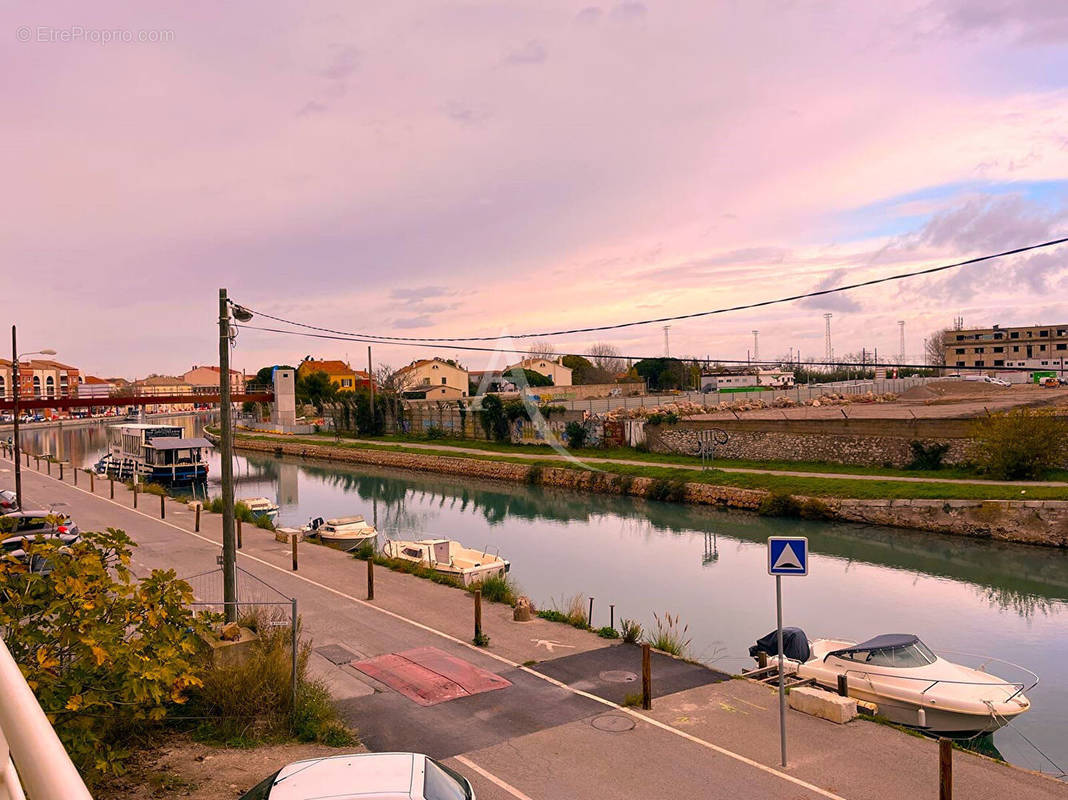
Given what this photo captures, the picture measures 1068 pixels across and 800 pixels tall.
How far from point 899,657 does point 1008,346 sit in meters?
127

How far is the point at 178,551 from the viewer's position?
2378 centimetres

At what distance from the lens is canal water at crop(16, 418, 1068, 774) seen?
18.7 meters

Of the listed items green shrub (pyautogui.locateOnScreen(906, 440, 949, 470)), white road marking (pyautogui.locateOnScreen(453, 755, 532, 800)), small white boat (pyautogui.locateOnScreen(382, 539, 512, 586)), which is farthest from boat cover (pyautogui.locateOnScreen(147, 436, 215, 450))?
white road marking (pyautogui.locateOnScreen(453, 755, 532, 800))

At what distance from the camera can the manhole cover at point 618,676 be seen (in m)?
12.6

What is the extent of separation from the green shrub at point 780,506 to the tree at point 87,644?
32.6m

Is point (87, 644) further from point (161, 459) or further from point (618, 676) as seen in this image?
point (161, 459)

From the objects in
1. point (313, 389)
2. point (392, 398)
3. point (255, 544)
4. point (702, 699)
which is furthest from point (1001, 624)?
point (313, 389)

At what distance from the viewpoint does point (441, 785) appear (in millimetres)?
6730

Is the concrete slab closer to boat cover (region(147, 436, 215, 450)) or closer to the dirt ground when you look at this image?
the dirt ground

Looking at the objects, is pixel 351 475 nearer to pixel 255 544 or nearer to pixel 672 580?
pixel 255 544

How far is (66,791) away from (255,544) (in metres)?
25.6

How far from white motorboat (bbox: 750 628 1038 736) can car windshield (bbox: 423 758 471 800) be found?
8.49 m

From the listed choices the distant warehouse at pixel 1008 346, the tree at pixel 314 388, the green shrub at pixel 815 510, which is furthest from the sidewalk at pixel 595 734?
the distant warehouse at pixel 1008 346

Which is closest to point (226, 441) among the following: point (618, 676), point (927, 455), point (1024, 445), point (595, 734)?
point (618, 676)
